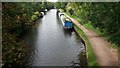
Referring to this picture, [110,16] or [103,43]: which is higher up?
[110,16]

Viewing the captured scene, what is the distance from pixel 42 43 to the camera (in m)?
24.4

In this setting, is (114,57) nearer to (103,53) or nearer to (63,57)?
(103,53)

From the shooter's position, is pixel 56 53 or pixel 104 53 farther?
pixel 56 53

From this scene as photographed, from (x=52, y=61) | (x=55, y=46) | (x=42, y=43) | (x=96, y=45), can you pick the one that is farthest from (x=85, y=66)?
(x=42, y=43)

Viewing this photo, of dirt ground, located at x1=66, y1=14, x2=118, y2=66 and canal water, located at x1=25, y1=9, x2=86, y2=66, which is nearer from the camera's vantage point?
dirt ground, located at x1=66, y1=14, x2=118, y2=66

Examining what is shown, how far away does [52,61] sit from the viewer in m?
17.5

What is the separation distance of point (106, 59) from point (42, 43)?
999 cm

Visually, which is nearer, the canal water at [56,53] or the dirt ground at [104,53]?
the dirt ground at [104,53]

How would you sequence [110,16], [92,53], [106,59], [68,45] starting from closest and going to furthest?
[110,16] → [106,59] → [92,53] → [68,45]

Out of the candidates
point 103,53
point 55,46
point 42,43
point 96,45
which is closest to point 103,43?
point 96,45

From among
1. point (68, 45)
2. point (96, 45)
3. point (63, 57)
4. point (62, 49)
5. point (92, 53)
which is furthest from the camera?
point (68, 45)

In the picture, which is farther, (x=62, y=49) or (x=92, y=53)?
(x=62, y=49)

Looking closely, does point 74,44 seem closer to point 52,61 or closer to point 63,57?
point 63,57

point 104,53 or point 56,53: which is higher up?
point 104,53
